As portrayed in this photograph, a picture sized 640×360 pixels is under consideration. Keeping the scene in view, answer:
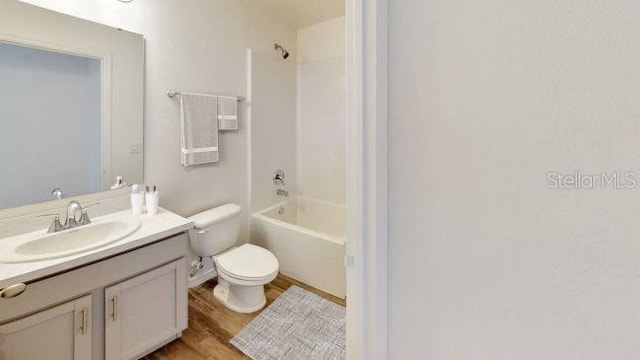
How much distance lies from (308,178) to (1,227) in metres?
2.33

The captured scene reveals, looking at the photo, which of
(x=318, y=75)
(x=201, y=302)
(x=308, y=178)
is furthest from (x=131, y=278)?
(x=318, y=75)

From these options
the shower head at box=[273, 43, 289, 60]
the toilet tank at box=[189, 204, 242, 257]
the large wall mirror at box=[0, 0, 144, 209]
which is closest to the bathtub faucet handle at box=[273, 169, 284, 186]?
the toilet tank at box=[189, 204, 242, 257]

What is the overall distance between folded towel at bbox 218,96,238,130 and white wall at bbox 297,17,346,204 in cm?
93

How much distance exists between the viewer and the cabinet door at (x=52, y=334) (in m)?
1.10

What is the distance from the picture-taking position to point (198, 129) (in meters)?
2.14

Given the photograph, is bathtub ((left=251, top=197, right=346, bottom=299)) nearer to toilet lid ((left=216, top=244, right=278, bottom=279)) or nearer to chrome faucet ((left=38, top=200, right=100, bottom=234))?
toilet lid ((left=216, top=244, right=278, bottom=279))

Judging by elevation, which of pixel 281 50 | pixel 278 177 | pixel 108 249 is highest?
pixel 281 50

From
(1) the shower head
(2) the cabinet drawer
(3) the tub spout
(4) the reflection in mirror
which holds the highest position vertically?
(1) the shower head

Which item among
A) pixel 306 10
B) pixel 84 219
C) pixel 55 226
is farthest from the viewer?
pixel 306 10

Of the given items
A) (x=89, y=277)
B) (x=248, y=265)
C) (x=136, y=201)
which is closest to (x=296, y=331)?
(x=248, y=265)

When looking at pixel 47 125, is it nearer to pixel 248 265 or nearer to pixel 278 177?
pixel 248 265

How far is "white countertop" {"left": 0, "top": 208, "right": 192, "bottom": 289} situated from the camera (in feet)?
3.58

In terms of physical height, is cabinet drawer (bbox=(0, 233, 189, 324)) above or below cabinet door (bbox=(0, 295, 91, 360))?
above

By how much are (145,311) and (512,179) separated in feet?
5.81
